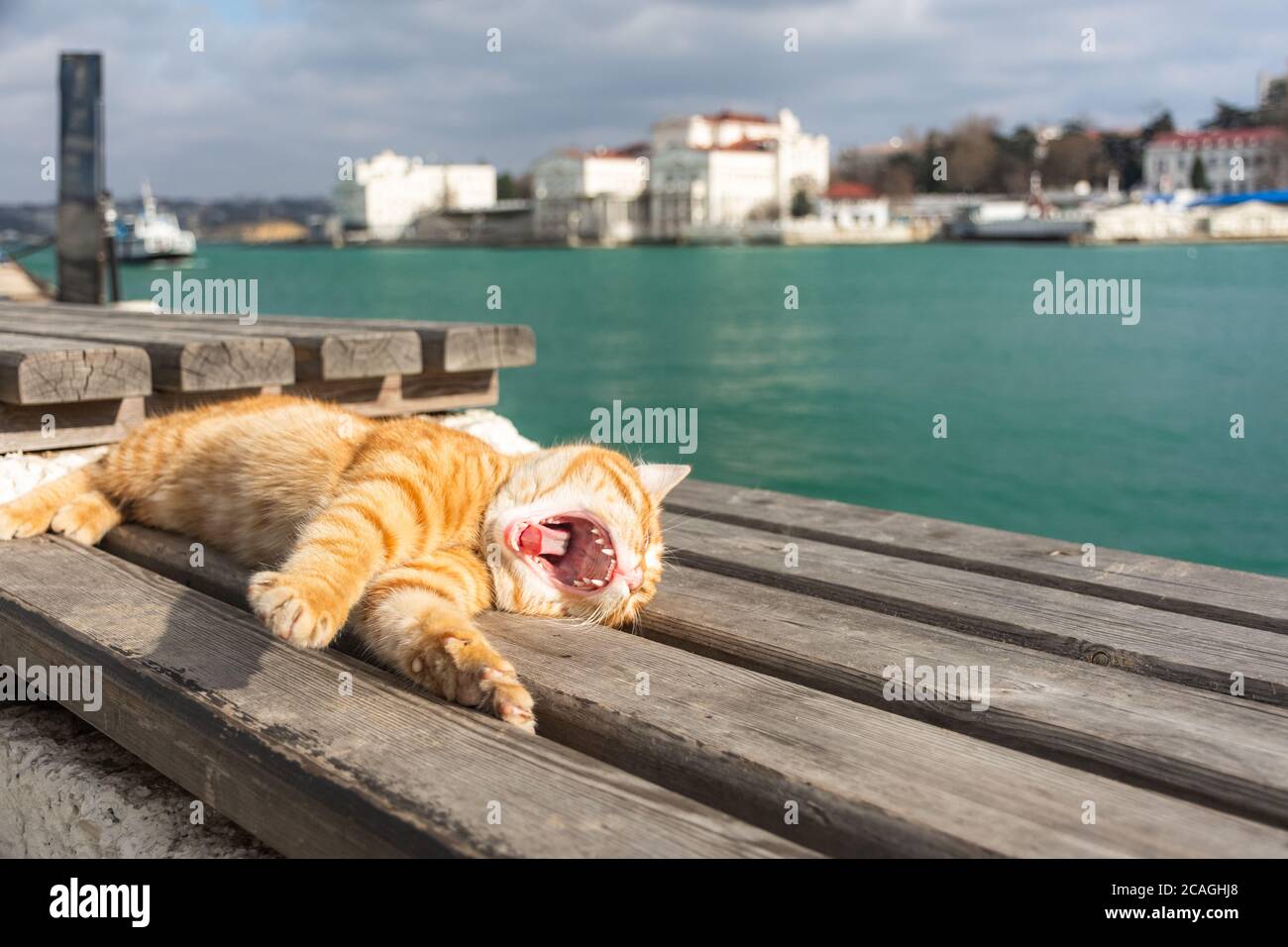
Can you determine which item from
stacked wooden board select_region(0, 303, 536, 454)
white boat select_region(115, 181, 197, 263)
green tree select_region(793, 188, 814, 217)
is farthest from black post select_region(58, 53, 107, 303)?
green tree select_region(793, 188, 814, 217)

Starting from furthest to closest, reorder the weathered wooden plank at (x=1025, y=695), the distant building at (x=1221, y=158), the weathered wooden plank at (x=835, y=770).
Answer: the distant building at (x=1221, y=158)
the weathered wooden plank at (x=1025, y=695)
the weathered wooden plank at (x=835, y=770)

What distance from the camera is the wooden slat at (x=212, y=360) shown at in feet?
10.7

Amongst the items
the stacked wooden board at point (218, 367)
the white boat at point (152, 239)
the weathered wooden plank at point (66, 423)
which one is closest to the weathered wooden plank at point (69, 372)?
the stacked wooden board at point (218, 367)

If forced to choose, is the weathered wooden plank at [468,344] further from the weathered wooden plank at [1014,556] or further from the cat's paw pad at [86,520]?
the cat's paw pad at [86,520]

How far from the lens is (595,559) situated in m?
2.41

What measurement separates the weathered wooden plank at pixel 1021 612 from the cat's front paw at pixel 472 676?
0.87 metres

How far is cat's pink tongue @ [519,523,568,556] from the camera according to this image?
2.44 metres

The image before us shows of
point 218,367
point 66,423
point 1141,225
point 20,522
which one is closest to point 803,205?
point 1141,225

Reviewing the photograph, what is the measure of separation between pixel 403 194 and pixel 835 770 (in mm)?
114604

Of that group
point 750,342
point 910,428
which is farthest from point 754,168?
point 910,428

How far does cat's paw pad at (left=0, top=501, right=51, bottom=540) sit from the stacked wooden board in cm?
33

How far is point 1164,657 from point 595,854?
3.93 feet
